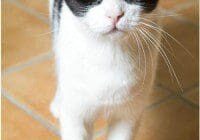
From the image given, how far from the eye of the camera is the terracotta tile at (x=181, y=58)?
1.42 meters

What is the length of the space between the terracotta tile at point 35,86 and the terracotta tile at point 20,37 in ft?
0.23

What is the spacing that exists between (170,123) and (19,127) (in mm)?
465

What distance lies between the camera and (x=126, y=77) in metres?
0.86

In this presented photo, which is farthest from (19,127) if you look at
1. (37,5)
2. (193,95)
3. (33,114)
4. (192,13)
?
(192,13)

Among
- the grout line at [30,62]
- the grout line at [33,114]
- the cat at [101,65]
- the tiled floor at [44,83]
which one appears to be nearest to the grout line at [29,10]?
the tiled floor at [44,83]

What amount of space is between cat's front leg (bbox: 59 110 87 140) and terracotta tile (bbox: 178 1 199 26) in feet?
3.10

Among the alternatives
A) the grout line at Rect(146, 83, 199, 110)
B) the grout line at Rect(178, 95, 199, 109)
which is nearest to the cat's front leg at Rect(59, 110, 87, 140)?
the grout line at Rect(146, 83, 199, 110)

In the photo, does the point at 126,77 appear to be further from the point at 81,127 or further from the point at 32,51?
the point at 32,51

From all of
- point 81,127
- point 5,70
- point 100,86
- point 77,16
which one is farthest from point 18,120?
point 77,16

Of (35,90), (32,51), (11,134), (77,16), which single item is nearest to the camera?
(77,16)

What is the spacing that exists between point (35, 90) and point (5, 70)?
0.15 meters

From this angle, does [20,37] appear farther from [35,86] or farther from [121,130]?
[121,130]

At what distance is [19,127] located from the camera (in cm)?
122

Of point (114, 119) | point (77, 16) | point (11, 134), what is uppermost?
point (77, 16)
